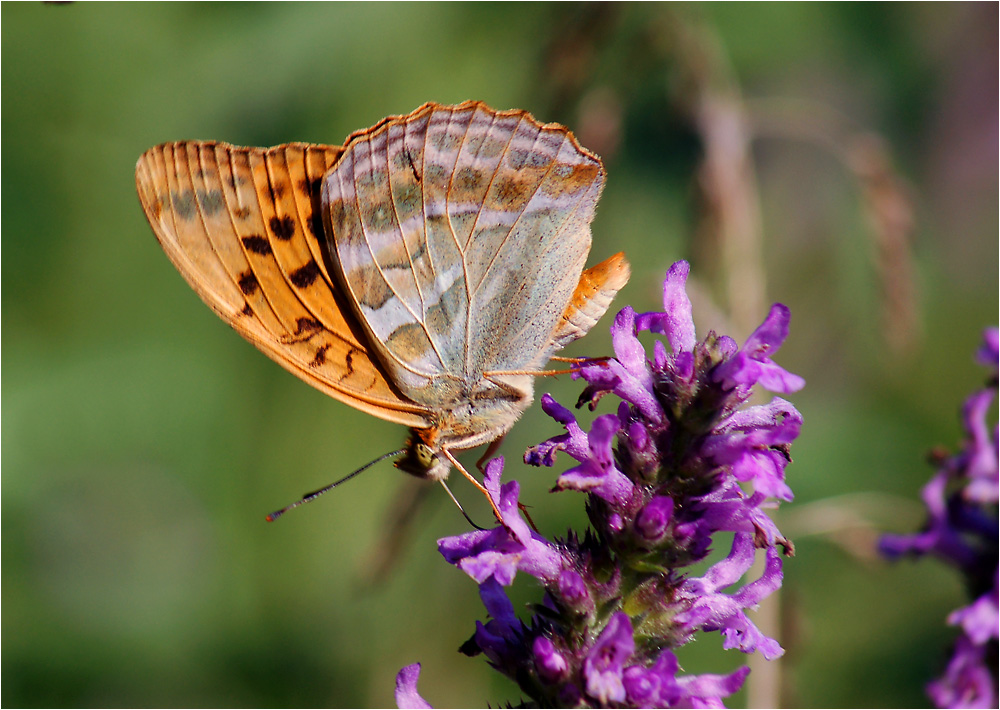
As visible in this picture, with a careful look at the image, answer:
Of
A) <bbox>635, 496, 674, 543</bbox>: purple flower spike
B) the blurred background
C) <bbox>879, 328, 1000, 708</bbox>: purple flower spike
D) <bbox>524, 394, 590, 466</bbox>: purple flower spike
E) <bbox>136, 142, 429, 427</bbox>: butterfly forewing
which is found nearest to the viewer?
<bbox>635, 496, 674, 543</bbox>: purple flower spike

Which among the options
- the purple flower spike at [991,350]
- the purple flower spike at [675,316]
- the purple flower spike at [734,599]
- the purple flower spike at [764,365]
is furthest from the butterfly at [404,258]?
the purple flower spike at [991,350]

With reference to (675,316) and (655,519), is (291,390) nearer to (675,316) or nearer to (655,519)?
(675,316)

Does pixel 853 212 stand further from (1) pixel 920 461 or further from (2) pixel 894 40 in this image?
(1) pixel 920 461

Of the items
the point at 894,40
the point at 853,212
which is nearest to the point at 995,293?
the point at 853,212

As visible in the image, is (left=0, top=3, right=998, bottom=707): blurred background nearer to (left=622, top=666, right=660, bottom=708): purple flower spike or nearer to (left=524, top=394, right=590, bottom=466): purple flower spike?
(left=524, top=394, right=590, bottom=466): purple flower spike

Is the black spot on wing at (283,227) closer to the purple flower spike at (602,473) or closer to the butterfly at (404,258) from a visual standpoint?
the butterfly at (404,258)

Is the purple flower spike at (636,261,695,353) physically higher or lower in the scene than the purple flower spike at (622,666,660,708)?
higher

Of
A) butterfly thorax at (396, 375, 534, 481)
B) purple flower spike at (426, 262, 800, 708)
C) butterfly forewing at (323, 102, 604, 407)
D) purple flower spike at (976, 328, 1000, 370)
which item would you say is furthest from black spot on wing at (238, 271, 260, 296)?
purple flower spike at (976, 328, 1000, 370)
